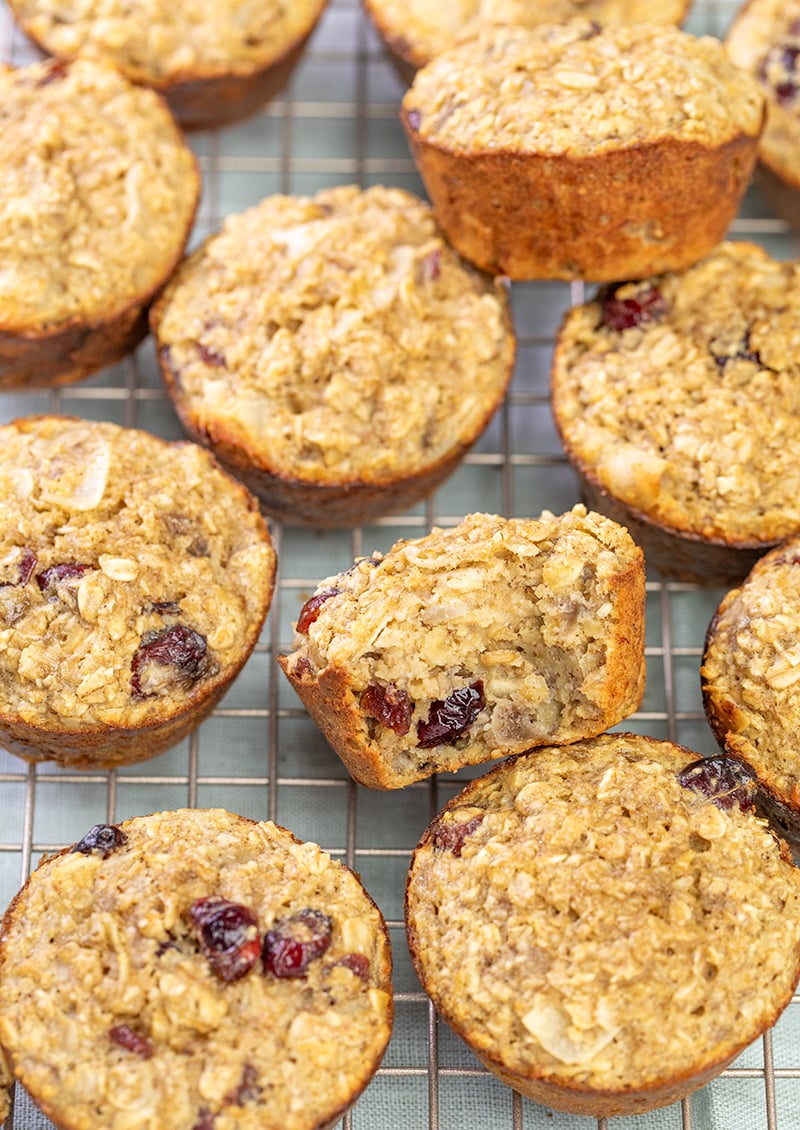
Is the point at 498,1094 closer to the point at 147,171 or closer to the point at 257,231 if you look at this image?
the point at 257,231

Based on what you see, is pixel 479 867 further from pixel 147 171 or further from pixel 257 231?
pixel 147 171

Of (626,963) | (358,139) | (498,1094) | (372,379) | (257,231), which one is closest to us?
(626,963)

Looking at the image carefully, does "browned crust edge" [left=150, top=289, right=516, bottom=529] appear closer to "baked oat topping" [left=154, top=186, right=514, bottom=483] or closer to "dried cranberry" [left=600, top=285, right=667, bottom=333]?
"baked oat topping" [left=154, top=186, right=514, bottom=483]

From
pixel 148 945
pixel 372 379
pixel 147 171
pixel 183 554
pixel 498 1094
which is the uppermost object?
pixel 147 171

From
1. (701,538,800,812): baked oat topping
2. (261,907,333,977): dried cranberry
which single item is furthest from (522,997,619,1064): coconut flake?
(701,538,800,812): baked oat topping

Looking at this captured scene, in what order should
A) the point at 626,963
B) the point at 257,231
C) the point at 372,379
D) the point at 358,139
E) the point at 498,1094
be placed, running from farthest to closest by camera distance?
the point at 358,139, the point at 257,231, the point at 372,379, the point at 498,1094, the point at 626,963

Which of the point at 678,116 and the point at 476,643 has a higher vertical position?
the point at 678,116

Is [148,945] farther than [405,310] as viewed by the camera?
No

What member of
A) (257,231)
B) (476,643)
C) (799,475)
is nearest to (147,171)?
(257,231)
